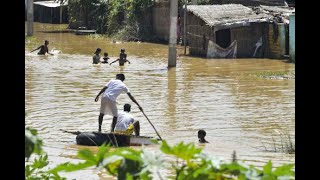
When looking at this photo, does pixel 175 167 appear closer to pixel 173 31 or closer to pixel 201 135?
pixel 201 135

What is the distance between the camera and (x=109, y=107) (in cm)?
1140

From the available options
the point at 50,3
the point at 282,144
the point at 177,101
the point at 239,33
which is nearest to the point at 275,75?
the point at 177,101

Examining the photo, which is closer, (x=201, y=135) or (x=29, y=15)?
(x=201, y=135)

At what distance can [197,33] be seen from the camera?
26859mm

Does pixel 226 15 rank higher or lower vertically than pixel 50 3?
lower

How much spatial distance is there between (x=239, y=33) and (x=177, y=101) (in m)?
11.0

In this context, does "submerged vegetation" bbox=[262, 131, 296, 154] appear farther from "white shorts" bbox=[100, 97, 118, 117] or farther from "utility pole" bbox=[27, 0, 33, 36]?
"utility pole" bbox=[27, 0, 33, 36]

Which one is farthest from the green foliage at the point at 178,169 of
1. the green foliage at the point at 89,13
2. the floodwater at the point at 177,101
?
the green foliage at the point at 89,13

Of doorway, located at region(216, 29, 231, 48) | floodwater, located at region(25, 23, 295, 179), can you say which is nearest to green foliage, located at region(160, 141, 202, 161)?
floodwater, located at region(25, 23, 295, 179)

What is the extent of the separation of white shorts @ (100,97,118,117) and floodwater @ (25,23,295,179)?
2.25 feet

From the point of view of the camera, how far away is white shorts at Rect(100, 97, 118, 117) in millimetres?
11320

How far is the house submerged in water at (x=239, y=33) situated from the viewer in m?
25.6

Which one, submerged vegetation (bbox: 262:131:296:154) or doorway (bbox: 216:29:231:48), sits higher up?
doorway (bbox: 216:29:231:48)
